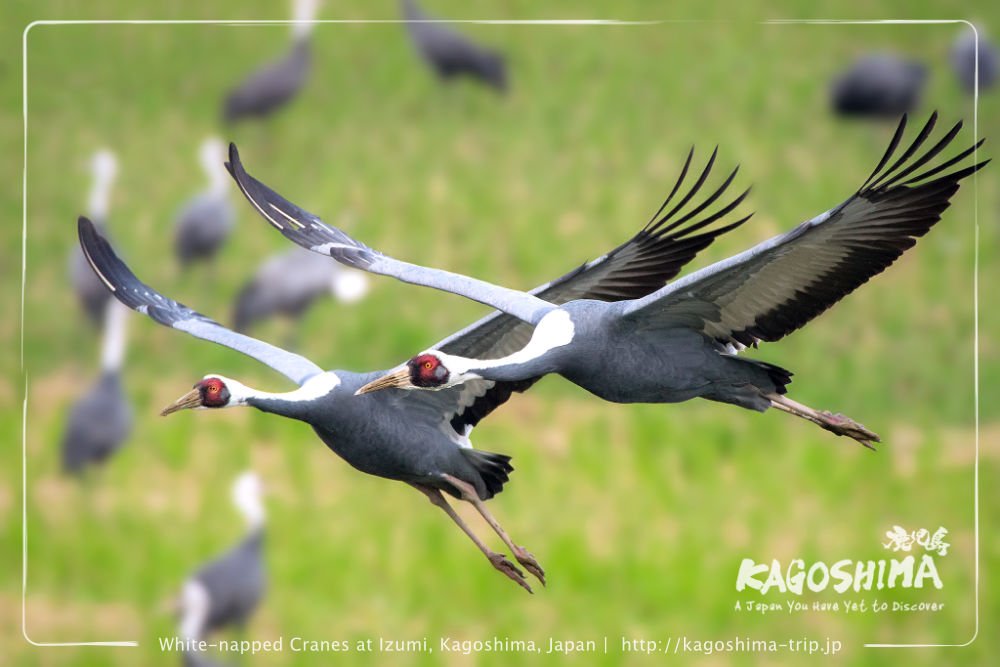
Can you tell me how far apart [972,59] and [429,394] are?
6.89 metres

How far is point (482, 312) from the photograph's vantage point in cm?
1187

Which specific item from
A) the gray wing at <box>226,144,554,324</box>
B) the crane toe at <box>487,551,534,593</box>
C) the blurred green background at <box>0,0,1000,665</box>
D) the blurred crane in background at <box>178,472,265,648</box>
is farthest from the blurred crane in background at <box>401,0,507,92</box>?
the crane toe at <box>487,551,534,593</box>

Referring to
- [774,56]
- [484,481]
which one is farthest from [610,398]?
[774,56]

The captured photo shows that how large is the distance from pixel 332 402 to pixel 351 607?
18.0ft

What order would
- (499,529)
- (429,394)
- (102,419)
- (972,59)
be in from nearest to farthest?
(499,529) < (429,394) < (102,419) < (972,59)

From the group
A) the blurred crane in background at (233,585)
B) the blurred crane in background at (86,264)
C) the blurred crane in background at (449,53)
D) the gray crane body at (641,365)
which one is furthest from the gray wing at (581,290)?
the blurred crane in background at (86,264)

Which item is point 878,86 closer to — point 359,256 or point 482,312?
point 482,312

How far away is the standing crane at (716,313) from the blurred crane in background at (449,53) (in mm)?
5602

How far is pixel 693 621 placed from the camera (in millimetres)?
10680

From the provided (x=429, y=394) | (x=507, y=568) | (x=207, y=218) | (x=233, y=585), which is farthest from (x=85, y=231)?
(x=207, y=218)

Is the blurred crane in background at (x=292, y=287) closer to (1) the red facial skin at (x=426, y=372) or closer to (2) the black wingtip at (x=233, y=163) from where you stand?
(2) the black wingtip at (x=233, y=163)

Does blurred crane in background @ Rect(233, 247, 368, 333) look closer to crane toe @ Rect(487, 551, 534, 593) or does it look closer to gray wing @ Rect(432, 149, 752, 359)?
gray wing @ Rect(432, 149, 752, 359)

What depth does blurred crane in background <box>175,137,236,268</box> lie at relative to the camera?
11.4 meters

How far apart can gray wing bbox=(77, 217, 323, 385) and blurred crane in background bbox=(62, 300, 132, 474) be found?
4.24 meters
